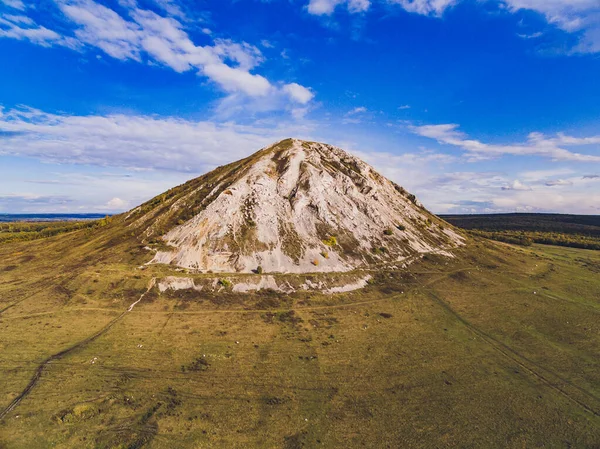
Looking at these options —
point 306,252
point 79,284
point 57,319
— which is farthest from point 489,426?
point 79,284

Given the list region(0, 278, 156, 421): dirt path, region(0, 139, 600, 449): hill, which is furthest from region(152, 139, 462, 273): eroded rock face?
region(0, 278, 156, 421): dirt path

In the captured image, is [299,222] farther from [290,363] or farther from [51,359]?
[51,359]

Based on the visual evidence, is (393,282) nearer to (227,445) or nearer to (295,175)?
(295,175)

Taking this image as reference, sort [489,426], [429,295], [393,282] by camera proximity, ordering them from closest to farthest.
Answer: [489,426]
[429,295]
[393,282]

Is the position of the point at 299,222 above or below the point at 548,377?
above

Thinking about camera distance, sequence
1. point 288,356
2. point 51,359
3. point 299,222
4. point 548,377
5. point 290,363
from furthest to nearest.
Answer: point 299,222 → point 288,356 → point 290,363 → point 51,359 → point 548,377

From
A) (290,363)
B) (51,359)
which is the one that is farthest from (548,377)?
(51,359)
